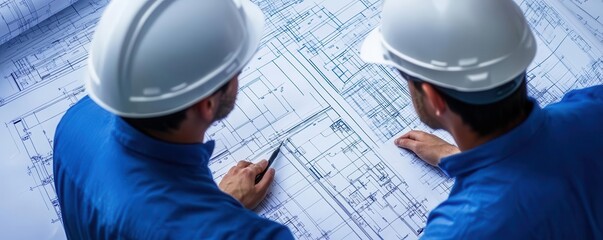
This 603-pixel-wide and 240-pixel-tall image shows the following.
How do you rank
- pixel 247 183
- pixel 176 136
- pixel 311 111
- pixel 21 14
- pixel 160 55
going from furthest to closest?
pixel 21 14, pixel 311 111, pixel 247 183, pixel 176 136, pixel 160 55

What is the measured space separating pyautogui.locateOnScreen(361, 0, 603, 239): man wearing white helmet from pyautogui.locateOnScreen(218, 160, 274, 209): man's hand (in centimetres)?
43

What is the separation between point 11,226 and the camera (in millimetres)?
1389

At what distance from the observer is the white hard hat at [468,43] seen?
0.95 metres

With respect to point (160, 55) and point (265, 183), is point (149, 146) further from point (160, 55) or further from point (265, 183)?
point (265, 183)

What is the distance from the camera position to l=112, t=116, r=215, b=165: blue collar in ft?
3.28

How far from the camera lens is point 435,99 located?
40.1 inches

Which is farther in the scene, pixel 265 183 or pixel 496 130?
pixel 265 183

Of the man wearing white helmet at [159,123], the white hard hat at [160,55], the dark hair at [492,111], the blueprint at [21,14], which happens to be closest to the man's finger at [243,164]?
the man wearing white helmet at [159,123]

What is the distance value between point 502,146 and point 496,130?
0.09 ft

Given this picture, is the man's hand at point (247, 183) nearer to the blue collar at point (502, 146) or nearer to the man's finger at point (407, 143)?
the man's finger at point (407, 143)

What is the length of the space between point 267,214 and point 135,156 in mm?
416

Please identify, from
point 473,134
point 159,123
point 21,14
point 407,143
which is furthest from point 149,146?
point 21,14

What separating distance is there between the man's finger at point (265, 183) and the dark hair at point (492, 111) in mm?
486

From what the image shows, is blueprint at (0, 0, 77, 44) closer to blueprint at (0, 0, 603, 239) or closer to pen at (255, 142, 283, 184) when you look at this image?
blueprint at (0, 0, 603, 239)
